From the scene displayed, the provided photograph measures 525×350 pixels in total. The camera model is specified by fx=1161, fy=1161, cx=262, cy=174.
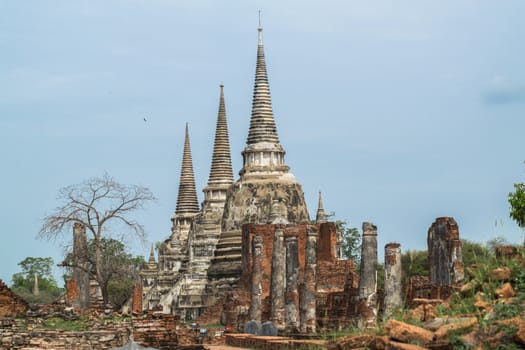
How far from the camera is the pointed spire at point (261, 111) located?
162ft

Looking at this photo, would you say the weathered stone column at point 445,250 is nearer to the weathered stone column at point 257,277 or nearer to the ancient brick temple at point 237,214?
the weathered stone column at point 257,277

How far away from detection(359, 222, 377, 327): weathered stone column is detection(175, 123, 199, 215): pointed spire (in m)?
40.9

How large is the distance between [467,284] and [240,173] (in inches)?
1497

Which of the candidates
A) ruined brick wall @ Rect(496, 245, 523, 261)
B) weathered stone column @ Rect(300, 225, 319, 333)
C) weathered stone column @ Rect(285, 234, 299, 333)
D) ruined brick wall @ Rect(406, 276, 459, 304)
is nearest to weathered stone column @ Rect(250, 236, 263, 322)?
weathered stone column @ Rect(285, 234, 299, 333)

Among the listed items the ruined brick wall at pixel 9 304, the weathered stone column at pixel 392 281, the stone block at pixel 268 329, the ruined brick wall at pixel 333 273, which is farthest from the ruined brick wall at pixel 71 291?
the weathered stone column at pixel 392 281

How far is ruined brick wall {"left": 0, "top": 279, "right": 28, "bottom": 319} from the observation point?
21891 millimetres

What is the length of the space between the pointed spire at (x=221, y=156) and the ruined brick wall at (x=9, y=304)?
110 ft

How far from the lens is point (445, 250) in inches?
835

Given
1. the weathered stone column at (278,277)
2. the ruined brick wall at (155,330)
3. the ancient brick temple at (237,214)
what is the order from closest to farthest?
the ruined brick wall at (155,330), the weathered stone column at (278,277), the ancient brick temple at (237,214)

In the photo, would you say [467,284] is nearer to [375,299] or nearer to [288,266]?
[375,299]

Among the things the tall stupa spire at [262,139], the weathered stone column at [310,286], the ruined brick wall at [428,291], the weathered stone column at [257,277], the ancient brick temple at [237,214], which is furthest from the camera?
the tall stupa spire at [262,139]

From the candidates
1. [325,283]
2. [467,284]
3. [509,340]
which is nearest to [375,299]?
[325,283]

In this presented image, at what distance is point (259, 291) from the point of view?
105ft

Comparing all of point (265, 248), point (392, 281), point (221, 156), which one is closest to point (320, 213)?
point (221, 156)
